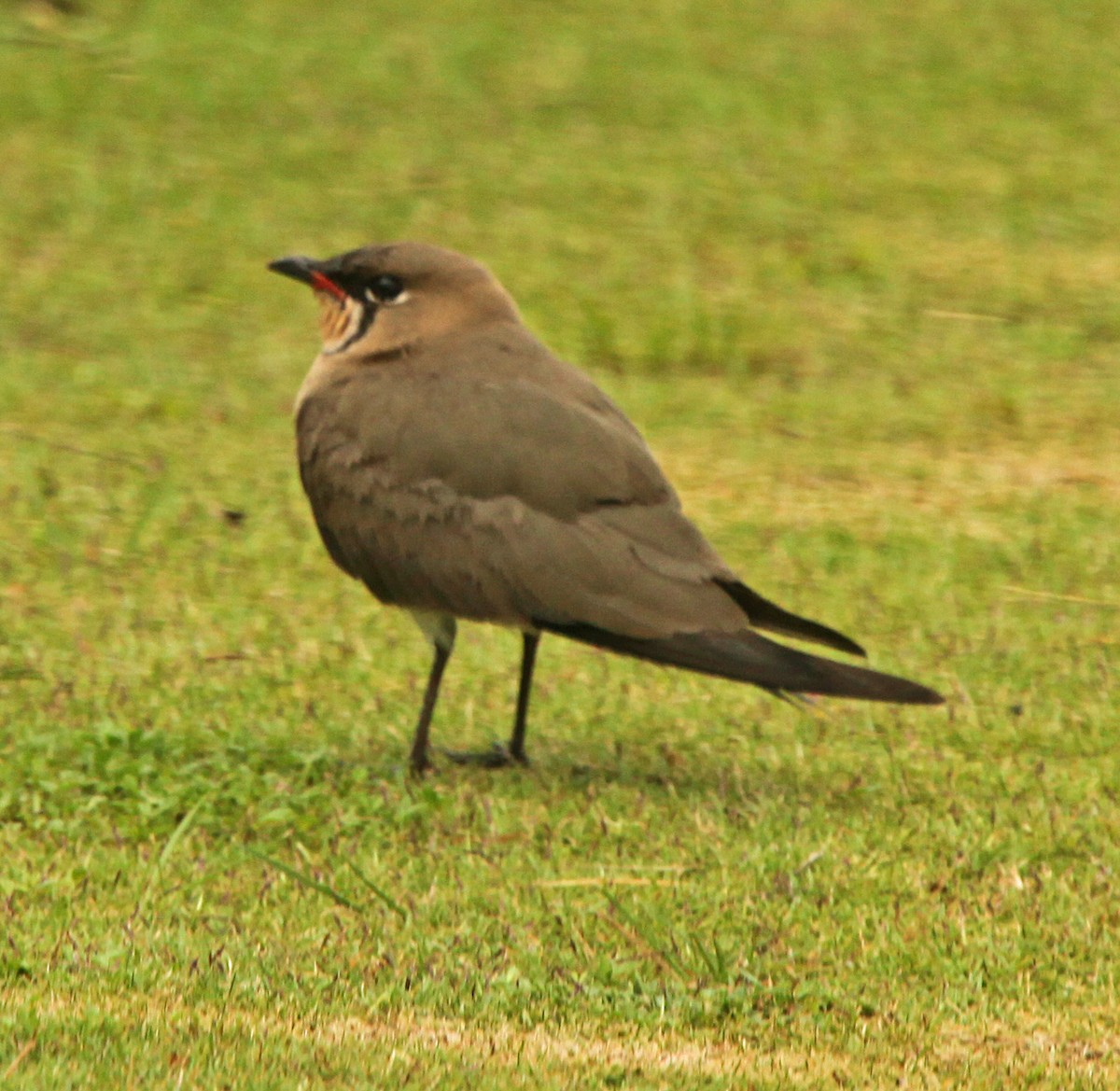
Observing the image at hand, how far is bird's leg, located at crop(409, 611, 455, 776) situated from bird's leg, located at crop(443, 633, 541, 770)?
11 centimetres

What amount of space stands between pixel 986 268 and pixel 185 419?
3794 mm

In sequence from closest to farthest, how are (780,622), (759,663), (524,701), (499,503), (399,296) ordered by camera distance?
1. (759,663)
2. (780,622)
3. (499,503)
4. (524,701)
5. (399,296)

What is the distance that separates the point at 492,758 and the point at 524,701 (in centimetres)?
19

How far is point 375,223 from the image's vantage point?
10320 millimetres

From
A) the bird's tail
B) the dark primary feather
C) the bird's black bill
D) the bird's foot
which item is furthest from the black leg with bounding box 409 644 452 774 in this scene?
the bird's black bill

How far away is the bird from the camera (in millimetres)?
5207

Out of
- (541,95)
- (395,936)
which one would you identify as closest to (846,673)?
(395,936)

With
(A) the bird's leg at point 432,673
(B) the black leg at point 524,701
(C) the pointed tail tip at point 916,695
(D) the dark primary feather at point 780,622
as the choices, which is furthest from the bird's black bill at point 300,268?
(C) the pointed tail tip at point 916,695

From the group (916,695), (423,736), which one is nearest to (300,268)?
(423,736)

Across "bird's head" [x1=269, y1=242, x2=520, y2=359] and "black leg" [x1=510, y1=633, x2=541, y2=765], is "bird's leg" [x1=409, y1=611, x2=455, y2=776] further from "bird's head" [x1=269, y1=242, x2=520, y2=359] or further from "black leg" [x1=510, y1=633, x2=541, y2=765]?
"bird's head" [x1=269, y1=242, x2=520, y2=359]

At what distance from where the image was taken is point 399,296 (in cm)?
583

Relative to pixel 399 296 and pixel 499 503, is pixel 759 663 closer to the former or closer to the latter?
pixel 499 503

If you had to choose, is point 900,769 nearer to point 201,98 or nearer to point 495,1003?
point 495,1003

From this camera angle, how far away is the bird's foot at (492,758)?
5605mm
